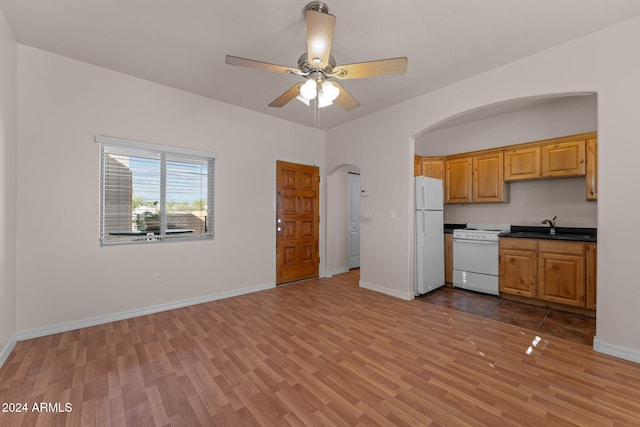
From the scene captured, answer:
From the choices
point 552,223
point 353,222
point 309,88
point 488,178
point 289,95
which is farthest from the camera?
point 353,222

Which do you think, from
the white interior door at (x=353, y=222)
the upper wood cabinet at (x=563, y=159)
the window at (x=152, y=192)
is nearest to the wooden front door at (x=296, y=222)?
the white interior door at (x=353, y=222)

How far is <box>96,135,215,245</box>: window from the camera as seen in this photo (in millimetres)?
3102

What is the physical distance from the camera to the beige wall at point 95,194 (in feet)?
8.71

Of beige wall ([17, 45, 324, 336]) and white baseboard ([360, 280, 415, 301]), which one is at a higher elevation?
beige wall ([17, 45, 324, 336])

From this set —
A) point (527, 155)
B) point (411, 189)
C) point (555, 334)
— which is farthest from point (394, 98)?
point (555, 334)

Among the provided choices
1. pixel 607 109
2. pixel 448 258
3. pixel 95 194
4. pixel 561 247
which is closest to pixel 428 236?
pixel 448 258

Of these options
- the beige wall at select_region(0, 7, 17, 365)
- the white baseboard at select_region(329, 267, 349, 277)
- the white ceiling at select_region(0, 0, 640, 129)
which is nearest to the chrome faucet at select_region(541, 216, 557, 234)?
the white ceiling at select_region(0, 0, 640, 129)

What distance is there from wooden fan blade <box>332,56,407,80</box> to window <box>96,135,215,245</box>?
243cm

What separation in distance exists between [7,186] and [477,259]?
5617 mm

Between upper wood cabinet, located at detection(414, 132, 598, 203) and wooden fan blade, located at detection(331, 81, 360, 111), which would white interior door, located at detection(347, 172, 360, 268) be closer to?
upper wood cabinet, located at detection(414, 132, 598, 203)

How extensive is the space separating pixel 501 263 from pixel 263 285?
12.0 feet

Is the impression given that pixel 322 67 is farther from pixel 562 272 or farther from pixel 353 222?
pixel 353 222

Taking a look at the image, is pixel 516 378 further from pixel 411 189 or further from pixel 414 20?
pixel 414 20

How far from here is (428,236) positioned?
13.4 feet
